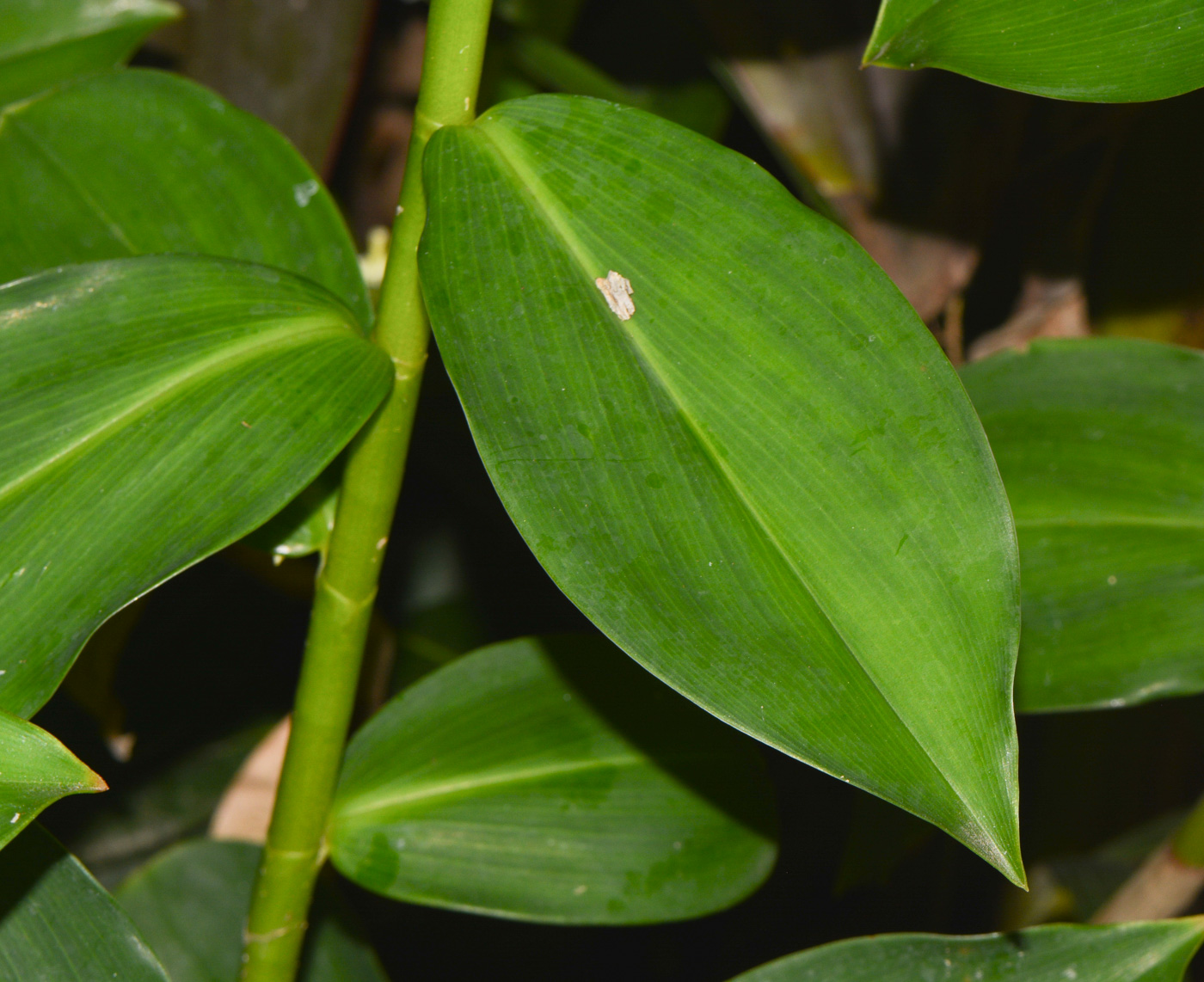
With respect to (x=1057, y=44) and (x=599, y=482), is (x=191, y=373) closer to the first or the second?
(x=599, y=482)

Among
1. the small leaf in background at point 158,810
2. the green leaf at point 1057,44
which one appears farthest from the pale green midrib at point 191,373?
the small leaf in background at point 158,810

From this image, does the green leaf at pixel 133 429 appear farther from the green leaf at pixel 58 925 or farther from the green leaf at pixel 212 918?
the green leaf at pixel 212 918

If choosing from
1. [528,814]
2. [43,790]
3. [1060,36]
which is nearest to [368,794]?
[528,814]

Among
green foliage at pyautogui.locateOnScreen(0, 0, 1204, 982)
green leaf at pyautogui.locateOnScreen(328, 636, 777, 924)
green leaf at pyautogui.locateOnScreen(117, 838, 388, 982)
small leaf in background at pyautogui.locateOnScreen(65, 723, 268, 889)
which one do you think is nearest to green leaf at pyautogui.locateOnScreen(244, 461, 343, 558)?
green foliage at pyautogui.locateOnScreen(0, 0, 1204, 982)

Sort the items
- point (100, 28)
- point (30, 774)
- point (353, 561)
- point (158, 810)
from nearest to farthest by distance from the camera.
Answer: point (30, 774) < point (353, 561) < point (100, 28) < point (158, 810)

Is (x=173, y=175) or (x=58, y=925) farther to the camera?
(x=173, y=175)

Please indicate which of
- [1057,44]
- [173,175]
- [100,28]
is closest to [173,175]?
[173,175]

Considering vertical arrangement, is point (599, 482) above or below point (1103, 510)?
above
